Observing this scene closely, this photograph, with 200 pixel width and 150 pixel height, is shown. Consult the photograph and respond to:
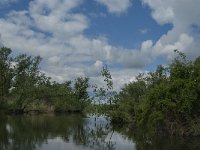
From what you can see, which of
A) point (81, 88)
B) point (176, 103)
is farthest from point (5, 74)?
Result: point (176, 103)

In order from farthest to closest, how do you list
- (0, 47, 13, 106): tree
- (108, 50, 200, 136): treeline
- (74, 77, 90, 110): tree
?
(74, 77, 90, 110): tree < (0, 47, 13, 106): tree < (108, 50, 200, 136): treeline

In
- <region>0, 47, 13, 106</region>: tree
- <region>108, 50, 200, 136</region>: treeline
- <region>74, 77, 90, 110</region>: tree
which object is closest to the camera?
<region>108, 50, 200, 136</region>: treeline

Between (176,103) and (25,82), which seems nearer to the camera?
(176,103)

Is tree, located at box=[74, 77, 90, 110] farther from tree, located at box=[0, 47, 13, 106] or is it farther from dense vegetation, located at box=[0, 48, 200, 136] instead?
tree, located at box=[0, 47, 13, 106]

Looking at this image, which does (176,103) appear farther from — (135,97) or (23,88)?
(23,88)

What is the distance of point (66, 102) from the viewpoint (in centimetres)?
11400

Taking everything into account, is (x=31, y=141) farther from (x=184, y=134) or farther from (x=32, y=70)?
(x=32, y=70)

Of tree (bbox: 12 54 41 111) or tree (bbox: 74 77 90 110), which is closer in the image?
tree (bbox: 12 54 41 111)

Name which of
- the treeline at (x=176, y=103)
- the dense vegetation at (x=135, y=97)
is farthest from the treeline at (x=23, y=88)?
the treeline at (x=176, y=103)

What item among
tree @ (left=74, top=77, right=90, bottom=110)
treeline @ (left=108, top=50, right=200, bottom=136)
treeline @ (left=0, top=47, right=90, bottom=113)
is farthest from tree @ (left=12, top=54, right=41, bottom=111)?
treeline @ (left=108, top=50, right=200, bottom=136)

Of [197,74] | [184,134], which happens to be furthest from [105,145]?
[197,74]

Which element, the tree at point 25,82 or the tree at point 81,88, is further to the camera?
the tree at point 81,88

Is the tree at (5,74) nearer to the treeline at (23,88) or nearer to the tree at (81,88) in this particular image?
the treeline at (23,88)

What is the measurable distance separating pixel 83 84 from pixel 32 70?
33832 millimetres
